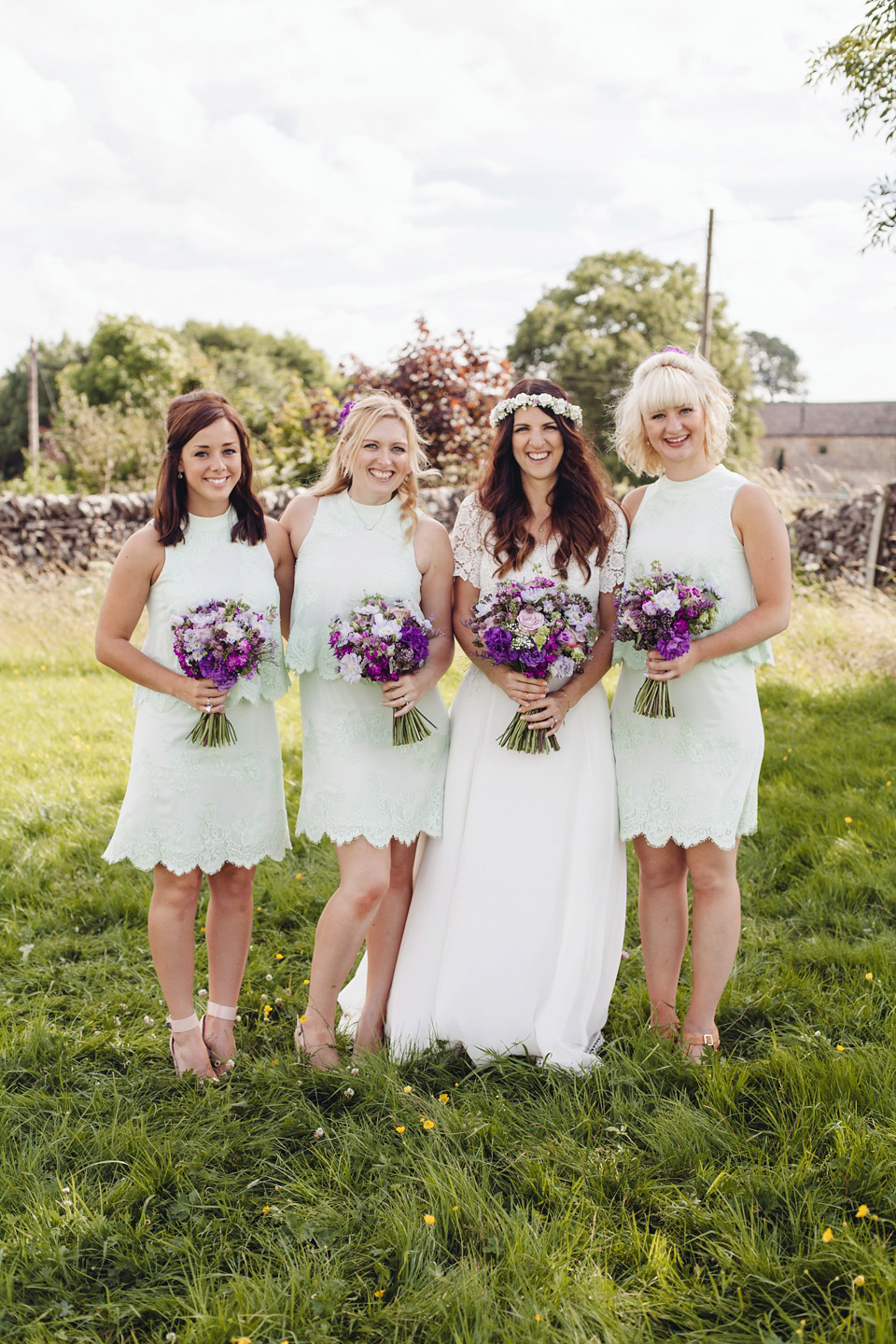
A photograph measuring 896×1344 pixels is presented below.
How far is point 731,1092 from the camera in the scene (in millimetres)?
3332

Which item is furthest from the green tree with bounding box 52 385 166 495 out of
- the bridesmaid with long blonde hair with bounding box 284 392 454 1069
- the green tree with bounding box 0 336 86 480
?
the green tree with bounding box 0 336 86 480

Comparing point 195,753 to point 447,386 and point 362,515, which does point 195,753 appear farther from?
point 447,386

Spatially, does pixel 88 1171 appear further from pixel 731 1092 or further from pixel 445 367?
pixel 445 367

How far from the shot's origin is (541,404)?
3.83 metres

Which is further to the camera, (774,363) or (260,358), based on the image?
(774,363)

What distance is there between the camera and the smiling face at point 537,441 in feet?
12.6

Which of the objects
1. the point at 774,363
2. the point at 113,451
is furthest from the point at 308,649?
the point at 774,363

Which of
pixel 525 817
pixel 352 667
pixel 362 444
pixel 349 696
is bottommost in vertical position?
pixel 525 817

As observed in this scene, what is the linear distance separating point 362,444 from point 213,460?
583 millimetres

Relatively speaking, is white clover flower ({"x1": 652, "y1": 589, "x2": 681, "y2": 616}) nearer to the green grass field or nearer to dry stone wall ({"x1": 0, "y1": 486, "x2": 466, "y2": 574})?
the green grass field

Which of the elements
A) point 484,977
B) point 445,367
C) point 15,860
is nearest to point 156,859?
point 484,977

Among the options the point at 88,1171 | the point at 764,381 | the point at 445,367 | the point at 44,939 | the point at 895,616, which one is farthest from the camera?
the point at 764,381

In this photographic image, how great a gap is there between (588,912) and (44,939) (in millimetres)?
2701

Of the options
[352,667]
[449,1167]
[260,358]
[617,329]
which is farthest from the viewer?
[260,358]
